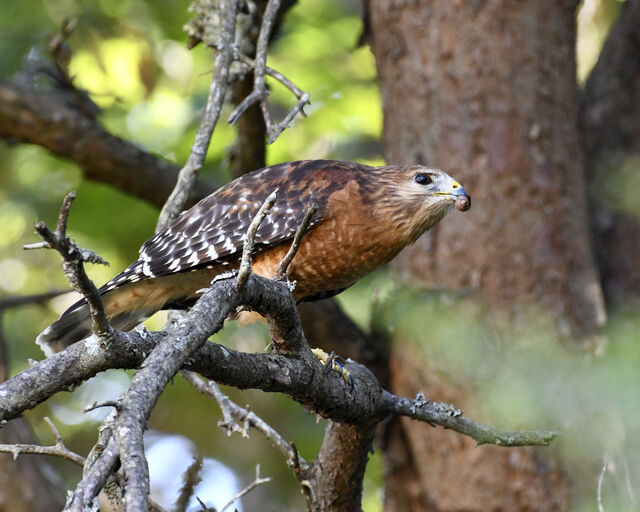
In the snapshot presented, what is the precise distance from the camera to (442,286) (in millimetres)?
4664

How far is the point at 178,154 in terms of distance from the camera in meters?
5.96

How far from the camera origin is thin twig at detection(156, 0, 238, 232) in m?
3.57

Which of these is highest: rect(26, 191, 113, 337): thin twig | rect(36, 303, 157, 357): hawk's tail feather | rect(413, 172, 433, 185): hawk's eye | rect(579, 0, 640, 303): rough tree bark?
rect(579, 0, 640, 303): rough tree bark

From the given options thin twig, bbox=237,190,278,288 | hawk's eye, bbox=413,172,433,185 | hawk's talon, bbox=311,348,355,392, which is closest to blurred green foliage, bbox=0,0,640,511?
hawk's eye, bbox=413,172,433,185

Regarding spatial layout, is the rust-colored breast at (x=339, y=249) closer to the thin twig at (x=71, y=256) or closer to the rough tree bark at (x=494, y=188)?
the rough tree bark at (x=494, y=188)

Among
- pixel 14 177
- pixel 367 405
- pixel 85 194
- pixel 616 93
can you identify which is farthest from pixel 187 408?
pixel 616 93

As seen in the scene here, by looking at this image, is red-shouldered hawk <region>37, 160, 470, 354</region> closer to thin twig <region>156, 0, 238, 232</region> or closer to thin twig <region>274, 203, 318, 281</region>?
thin twig <region>156, 0, 238, 232</region>

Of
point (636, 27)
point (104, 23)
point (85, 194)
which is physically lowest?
point (85, 194)

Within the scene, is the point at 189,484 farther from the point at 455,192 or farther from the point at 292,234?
the point at 455,192

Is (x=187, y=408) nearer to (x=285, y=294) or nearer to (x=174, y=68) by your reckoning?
(x=174, y=68)

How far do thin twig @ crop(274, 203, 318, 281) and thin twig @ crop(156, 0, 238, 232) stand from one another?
111cm

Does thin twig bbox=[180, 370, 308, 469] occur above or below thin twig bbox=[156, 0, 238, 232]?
below

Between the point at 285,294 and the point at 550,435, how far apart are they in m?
1.01

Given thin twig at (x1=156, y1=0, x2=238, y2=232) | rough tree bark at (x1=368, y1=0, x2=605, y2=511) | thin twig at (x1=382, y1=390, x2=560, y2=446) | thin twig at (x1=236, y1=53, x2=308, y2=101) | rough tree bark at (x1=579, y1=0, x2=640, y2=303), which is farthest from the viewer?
rough tree bark at (x1=579, y1=0, x2=640, y2=303)
